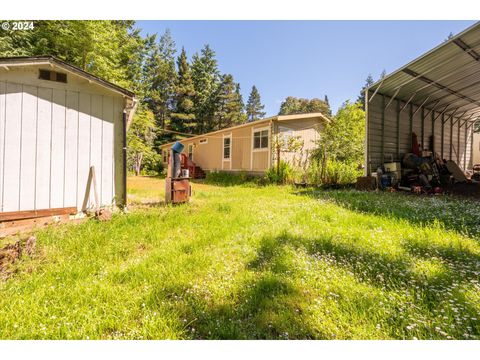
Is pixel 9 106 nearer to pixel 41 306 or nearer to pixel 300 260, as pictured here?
pixel 41 306

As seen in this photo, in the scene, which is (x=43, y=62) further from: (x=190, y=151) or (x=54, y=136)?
(x=190, y=151)

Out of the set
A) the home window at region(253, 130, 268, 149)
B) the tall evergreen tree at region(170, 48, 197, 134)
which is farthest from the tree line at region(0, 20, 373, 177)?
the home window at region(253, 130, 268, 149)

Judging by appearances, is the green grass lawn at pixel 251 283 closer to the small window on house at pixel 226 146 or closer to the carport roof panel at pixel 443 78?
the carport roof panel at pixel 443 78

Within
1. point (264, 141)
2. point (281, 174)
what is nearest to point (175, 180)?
point (281, 174)

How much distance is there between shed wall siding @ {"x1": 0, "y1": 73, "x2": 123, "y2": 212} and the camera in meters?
3.93

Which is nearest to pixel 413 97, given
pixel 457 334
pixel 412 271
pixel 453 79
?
pixel 453 79

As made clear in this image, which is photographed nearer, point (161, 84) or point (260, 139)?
point (260, 139)

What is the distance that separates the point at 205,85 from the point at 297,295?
34.6m

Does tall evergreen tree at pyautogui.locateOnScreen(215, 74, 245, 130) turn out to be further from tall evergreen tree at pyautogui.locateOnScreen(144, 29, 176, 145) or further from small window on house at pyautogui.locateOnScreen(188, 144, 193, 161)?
small window on house at pyautogui.locateOnScreen(188, 144, 193, 161)

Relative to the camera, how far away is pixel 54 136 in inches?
170

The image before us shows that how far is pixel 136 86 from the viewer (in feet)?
71.2

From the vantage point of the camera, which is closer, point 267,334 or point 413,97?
point 267,334
